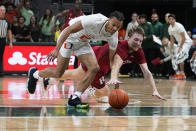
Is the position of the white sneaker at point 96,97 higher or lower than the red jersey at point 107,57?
lower

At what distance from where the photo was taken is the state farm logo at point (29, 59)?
50.4 feet

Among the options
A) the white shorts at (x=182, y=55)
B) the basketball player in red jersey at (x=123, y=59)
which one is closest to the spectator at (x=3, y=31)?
the white shorts at (x=182, y=55)

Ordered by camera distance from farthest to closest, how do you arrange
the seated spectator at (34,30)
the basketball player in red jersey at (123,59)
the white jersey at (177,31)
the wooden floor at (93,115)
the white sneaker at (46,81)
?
the seated spectator at (34,30) → the white jersey at (177,31) → the white sneaker at (46,81) → the basketball player in red jersey at (123,59) → the wooden floor at (93,115)

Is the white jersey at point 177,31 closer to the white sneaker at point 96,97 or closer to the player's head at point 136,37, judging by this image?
the white sneaker at point 96,97

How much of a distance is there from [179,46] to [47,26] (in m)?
4.61

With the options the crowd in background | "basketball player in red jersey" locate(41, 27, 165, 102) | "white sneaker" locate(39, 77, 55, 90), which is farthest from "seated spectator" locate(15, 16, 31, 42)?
"basketball player in red jersey" locate(41, 27, 165, 102)

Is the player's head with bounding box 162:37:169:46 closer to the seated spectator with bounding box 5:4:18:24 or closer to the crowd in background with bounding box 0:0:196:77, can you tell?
the crowd in background with bounding box 0:0:196:77

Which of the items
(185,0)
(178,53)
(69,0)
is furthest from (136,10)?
(178,53)

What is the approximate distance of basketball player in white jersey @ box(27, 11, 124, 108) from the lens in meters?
6.62

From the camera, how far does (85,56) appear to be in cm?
715

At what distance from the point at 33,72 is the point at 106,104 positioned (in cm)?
161

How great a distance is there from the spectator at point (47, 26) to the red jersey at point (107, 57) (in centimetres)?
794

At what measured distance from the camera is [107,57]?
8.16 m

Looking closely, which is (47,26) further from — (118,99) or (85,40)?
(118,99)
